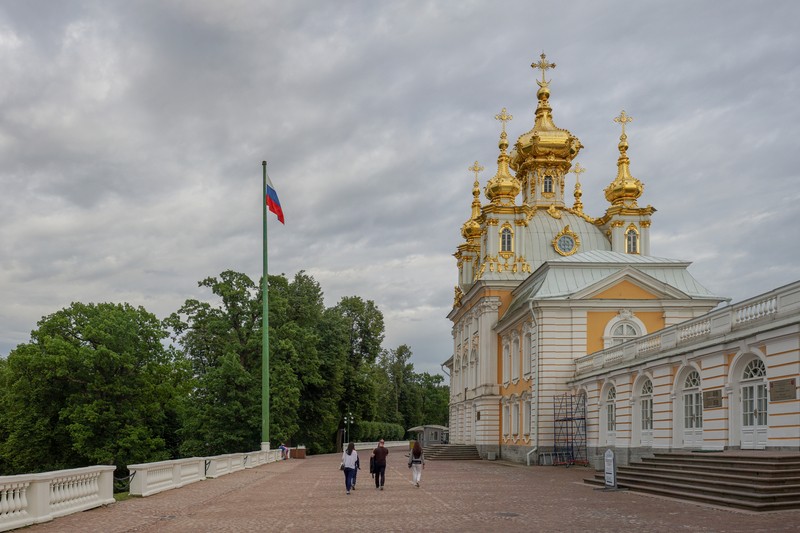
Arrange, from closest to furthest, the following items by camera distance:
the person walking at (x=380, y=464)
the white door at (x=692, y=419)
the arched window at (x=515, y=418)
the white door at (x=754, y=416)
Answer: the white door at (x=754, y=416) < the person walking at (x=380, y=464) < the white door at (x=692, y=419) < the arched window at (x=515, y=418)

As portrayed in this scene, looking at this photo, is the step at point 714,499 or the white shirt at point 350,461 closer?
the step at point 714,499

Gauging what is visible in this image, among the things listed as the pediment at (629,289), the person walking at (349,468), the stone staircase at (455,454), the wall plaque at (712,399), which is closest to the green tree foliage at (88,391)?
the stone staircase at (455,454)

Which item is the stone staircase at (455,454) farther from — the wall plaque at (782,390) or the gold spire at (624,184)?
the wall plaque at (782,390)

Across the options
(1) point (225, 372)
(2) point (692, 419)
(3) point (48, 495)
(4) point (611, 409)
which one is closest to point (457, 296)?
(1) point (225, 372)

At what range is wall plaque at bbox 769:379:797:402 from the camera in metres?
18.1

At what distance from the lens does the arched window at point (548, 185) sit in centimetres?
5669

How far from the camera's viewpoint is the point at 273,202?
1486 inches

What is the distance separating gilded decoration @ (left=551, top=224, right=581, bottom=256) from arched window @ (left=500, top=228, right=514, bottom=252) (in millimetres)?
3289

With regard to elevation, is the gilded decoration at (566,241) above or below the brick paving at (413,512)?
above

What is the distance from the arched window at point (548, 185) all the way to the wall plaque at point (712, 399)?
3527cm

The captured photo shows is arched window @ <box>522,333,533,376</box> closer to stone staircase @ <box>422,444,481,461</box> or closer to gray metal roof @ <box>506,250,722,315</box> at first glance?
gray metal roof @ <box>506,250,722,315</box>

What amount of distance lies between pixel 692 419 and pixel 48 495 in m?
16.8

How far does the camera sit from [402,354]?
387 feet

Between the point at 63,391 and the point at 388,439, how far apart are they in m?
51.6
